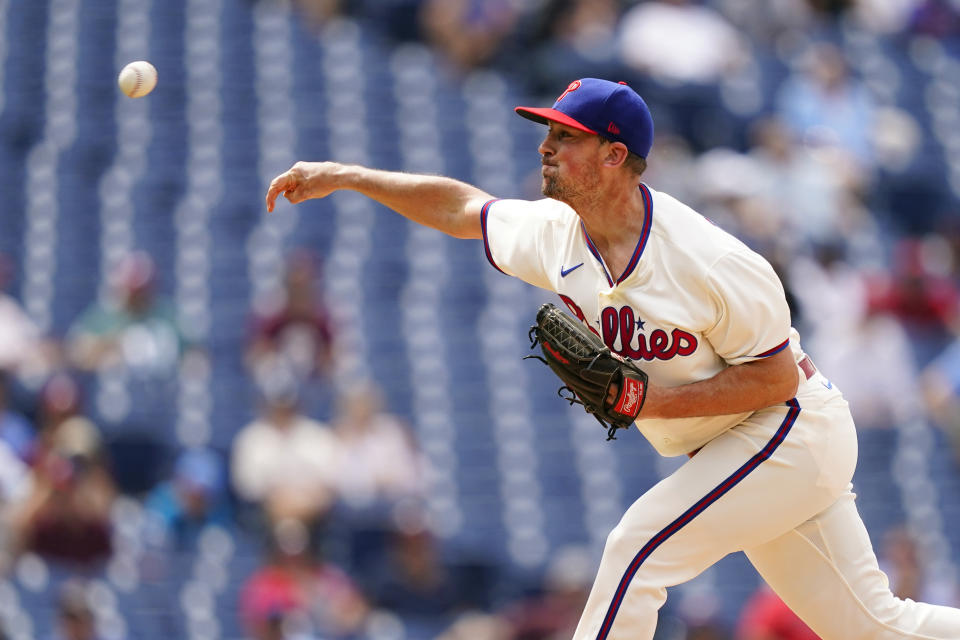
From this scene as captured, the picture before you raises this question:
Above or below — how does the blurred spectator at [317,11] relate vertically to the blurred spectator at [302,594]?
above

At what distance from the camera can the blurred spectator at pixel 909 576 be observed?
7797 millimetres

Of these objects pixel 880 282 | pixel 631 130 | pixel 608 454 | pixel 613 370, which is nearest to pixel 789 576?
pixel 613 370

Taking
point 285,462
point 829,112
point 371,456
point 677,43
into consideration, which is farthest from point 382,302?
point 829,112

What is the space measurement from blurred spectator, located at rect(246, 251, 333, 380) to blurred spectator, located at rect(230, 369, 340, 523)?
457mm

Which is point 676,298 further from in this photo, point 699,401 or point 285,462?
point 285,462

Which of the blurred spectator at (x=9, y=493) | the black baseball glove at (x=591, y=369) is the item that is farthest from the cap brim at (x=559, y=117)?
the blurred spectator at (x=9, y=493)

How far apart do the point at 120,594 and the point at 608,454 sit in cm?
346

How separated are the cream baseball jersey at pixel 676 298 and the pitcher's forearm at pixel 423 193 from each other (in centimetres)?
41

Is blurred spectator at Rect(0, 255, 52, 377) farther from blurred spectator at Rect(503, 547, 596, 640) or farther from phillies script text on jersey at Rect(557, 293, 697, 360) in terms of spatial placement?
phillies script text on jersey at Rect(557, 293, 697, 360)

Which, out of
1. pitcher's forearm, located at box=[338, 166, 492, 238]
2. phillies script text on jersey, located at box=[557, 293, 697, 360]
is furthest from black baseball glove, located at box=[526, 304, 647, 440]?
pitcher's forearm, located at box=[338, 166, 492, 238]

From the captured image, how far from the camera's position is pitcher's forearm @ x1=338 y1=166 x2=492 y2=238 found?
4668 millimetres

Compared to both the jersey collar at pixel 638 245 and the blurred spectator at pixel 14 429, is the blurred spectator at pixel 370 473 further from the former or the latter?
the jersey collar at pixel 638 245

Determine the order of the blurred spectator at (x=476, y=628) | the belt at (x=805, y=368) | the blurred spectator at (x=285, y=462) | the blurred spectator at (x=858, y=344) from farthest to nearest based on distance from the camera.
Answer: the blurred spectator at (x=858, y=344), the blurred spectator at (x=285, y=462), the blurred spectator at (x=476, y=628), the belt at (x=805, y=368)

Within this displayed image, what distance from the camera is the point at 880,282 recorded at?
10.6 meters
